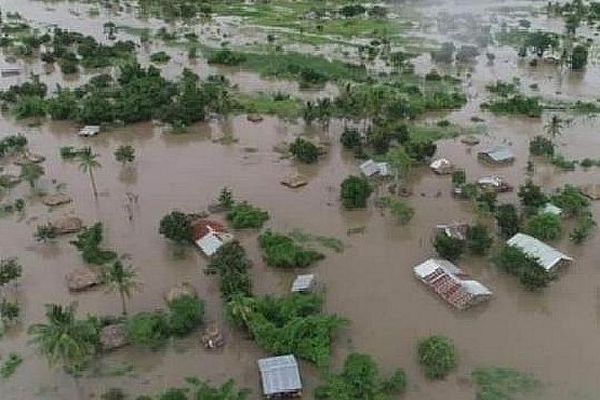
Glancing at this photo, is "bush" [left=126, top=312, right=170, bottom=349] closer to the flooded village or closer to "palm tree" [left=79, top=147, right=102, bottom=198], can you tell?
the flooded village

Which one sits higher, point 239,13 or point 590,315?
point 239,13

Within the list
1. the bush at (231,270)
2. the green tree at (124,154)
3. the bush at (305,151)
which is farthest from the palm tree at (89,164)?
the bush at (305,151)

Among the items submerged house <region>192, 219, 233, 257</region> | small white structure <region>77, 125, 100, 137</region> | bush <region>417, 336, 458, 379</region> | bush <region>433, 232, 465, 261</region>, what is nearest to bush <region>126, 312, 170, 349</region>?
submerged house <region>192, 219, 233, 257</region>

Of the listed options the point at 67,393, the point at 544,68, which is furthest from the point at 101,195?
the point at 544,68

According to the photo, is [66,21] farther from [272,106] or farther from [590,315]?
[590,315]

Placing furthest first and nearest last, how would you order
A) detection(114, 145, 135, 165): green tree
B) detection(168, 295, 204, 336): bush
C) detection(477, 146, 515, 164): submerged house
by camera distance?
detection(477, 146, 515, 164): submerged house
detection(114, 145, 135, 165): green tree
detection(168, 295, 204, 336): bush

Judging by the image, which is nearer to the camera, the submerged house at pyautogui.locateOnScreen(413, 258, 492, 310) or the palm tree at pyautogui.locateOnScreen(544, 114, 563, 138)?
the submerged house at pyautogui.locateOnScreen(413, 258, 492, 310)

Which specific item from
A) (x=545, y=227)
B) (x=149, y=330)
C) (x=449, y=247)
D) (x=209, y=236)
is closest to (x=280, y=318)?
(x=149, y=330)
